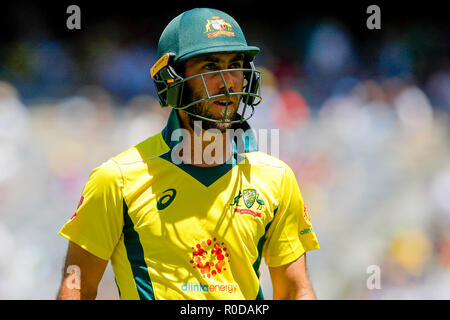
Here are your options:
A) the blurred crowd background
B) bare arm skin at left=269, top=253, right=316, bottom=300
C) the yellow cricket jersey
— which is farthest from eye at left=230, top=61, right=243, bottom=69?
the blurred crowd background

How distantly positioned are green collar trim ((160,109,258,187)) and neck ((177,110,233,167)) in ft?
0.08

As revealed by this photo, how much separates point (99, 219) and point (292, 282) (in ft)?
2.68

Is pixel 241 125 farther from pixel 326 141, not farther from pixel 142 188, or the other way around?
pixel 326 141

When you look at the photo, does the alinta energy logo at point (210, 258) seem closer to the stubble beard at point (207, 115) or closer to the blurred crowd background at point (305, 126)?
the stubble beard at point (207, 115)

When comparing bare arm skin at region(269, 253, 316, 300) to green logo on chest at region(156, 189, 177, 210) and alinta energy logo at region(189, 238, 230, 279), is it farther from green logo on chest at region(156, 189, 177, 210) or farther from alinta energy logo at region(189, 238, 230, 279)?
green logo on chest at region(156, 189, 177, 210)

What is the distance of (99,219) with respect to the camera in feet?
6.86

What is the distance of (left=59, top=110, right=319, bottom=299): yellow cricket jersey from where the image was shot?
2.08m

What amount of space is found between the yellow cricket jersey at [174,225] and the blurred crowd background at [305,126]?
243 cm

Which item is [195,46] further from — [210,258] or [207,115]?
[210,258]

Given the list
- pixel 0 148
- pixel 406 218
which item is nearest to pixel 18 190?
pixel 0 148

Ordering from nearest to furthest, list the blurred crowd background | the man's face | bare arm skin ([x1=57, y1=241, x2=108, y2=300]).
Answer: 1. bare arm skin ([x1=57, y1=241, x2=108, y2=300])
2. the man's face
3. the blurred crowd background

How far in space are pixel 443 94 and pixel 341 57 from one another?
3.43ft

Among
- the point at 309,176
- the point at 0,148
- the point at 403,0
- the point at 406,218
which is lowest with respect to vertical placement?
the point at 406,218

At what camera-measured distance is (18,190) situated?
15.1ft
